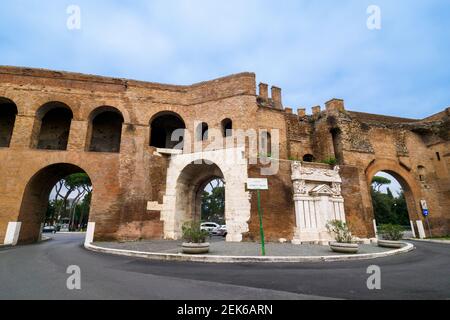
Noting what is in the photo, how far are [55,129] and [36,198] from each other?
5.09 m

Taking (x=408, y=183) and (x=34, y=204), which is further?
(x=408, y=183)

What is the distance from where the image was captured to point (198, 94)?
50.9 feet

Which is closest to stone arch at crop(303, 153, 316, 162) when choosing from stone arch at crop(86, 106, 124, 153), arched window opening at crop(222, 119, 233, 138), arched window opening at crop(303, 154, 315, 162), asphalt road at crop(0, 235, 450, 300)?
arched window opening at crop(303, 154, 315, 162)

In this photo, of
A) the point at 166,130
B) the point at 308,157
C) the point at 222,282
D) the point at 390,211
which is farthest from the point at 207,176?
the point at 390,211

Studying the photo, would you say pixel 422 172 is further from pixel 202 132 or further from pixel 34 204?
pixel 34 204

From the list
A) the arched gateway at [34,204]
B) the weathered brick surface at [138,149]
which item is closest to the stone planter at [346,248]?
the weathered brick surface at [138,149]

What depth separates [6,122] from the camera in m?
15.5

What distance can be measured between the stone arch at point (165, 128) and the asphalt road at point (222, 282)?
1152 centimetres

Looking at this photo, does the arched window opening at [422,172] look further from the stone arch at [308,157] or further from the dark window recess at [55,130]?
the dark window recess at [55,130]

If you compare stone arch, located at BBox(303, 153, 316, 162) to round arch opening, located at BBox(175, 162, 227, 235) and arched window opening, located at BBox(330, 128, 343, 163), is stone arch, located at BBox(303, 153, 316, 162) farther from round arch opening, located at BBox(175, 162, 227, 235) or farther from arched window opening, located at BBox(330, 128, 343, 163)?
round arch opening, located at BBox(175, 162, 227, 235)

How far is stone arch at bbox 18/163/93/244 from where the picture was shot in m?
12.7

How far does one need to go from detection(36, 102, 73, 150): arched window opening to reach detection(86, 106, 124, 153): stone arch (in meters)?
1.88
